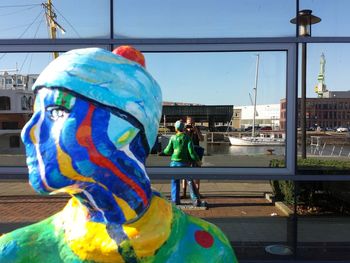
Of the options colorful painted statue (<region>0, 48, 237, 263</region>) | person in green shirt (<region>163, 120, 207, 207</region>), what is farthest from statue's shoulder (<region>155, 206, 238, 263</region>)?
person in green shirt (<region>163, 120, 207, 207</region>)

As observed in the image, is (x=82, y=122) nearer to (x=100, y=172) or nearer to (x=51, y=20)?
(x=100, y=172)

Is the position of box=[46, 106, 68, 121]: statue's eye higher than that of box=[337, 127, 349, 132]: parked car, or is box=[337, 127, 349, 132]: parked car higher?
box=[46, 106, 68, 121]: statue's eye

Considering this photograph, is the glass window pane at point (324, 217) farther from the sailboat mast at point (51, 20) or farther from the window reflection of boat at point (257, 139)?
the sailboat mast at point (51, 20)

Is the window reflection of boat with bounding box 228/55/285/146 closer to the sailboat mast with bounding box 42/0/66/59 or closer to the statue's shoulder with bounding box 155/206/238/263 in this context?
the sailboat mast with bounding box 42/0/66/59

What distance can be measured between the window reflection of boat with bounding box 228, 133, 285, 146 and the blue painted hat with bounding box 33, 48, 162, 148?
328 cm

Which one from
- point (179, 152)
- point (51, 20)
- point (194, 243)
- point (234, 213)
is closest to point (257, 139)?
point (179, 152)

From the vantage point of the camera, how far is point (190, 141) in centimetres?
665

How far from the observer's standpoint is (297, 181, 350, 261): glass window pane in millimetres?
5298

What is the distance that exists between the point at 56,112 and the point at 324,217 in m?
5.41

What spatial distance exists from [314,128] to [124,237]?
3.72m

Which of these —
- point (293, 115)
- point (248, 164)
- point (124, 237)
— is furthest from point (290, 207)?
point (124, 237)

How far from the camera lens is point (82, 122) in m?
1.40

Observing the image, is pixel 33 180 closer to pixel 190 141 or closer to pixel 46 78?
pixel 46 78

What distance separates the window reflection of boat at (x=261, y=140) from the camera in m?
4.74
